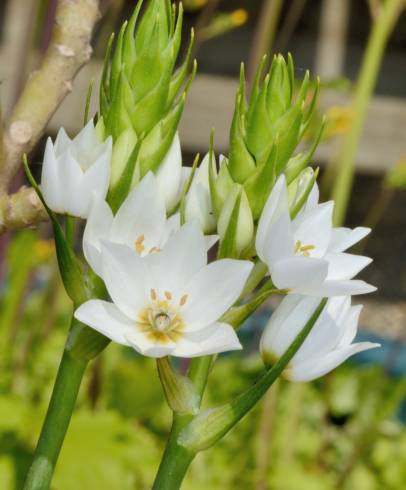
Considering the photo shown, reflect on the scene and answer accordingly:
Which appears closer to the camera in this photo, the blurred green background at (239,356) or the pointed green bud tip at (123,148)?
the pointed green bud tip at (123,148)

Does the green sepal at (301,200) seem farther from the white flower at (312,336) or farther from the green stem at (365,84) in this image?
the green stem at (365,84)

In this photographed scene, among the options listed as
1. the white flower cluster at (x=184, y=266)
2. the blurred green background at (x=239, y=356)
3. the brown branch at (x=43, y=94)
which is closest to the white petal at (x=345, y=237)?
the white flower cluster at (x=184, y=266)

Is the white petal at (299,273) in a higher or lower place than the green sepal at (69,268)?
higher

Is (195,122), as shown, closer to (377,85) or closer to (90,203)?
(377,85)

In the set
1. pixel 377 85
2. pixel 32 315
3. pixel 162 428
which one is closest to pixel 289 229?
pixel 162 428

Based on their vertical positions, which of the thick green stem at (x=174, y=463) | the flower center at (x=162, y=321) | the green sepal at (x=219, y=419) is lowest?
the thick green stem at (x=174, y=463)

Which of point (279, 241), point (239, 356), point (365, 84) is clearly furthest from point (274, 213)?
point (239, 356)
